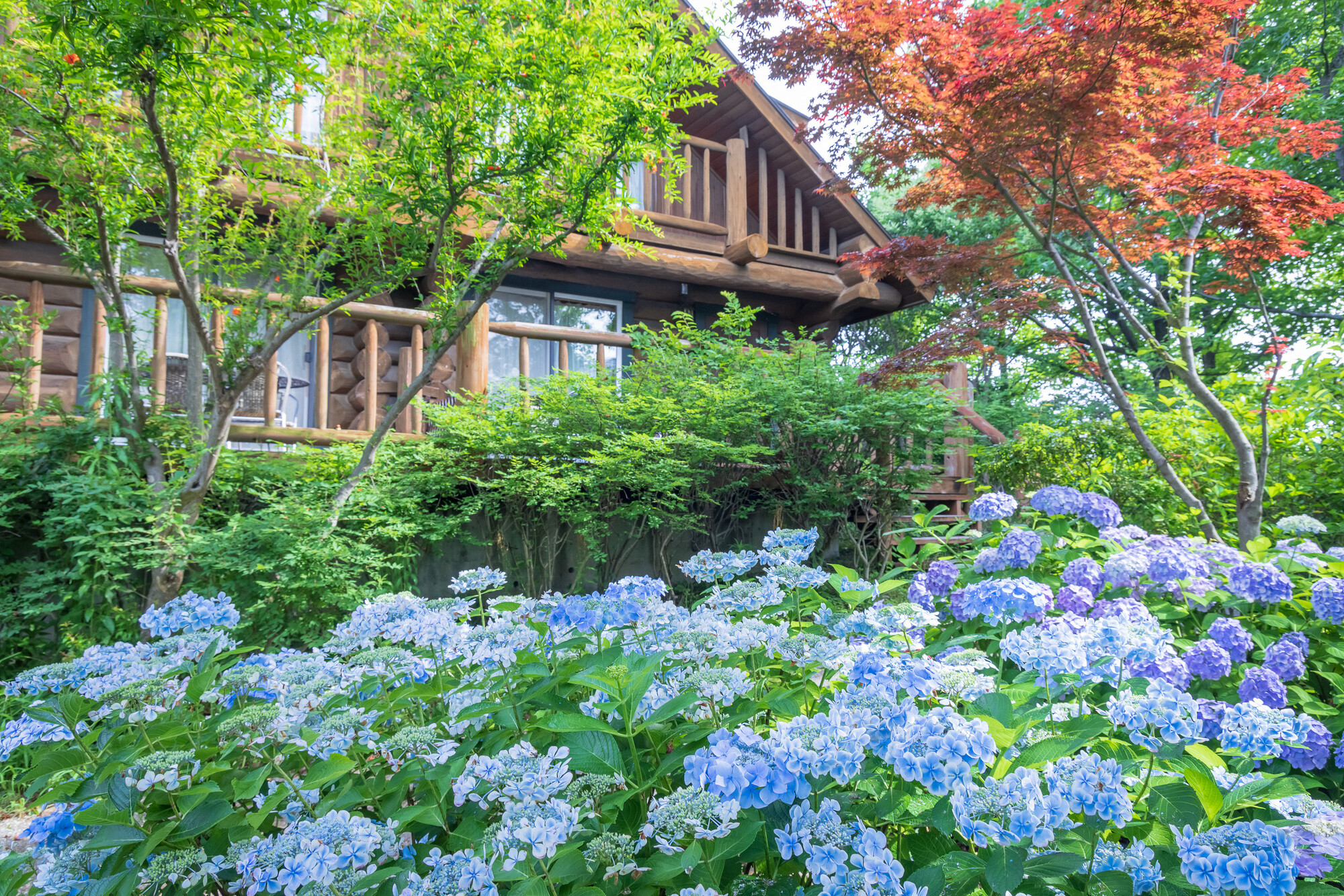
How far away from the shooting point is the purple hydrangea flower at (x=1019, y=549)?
7.17ft

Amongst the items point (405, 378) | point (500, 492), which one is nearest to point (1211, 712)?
point (500, 492)

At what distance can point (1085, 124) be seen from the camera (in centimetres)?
376

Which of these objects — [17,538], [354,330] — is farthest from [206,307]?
[354,330]

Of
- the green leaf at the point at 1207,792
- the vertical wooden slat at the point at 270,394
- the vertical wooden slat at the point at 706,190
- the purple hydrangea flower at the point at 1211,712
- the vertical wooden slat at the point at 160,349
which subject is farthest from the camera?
the vertical wooden slat at the point at 706,190

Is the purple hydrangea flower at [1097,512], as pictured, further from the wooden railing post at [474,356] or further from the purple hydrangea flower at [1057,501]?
the wooden railing post at [474,356]

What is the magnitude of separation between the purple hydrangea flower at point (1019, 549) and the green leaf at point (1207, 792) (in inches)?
43.5

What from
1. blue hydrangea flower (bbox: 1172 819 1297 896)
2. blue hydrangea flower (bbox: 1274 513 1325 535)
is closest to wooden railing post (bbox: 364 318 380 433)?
blue hydrangea flower (bbox: 1172 819 1297 896)

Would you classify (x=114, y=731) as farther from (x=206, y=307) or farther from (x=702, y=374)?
(x=702, y=374)

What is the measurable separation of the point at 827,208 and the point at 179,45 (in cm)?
731

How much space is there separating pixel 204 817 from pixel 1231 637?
2.45m

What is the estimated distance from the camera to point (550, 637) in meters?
1.70

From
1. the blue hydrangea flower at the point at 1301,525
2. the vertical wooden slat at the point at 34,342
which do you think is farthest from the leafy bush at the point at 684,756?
the vertical wooden slat at the point at 34,342

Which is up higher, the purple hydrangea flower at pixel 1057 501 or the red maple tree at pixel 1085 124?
Result: the red maple tree at pixel 1085 124

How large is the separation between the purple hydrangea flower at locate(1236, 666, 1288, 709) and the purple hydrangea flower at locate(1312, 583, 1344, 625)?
493 millimetres
